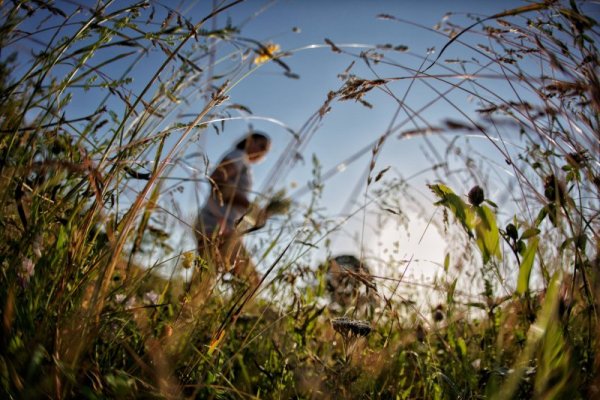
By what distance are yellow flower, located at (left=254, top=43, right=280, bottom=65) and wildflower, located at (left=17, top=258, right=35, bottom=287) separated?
744 millimetres

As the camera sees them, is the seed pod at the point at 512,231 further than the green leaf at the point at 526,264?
Yes

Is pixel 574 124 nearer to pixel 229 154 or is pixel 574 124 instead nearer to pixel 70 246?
pixel 70 246

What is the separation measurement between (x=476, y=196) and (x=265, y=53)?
0.66 meters

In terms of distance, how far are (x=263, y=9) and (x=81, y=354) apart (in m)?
1.02

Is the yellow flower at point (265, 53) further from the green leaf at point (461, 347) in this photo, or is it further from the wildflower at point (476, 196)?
the green leaf at point (461, 347)

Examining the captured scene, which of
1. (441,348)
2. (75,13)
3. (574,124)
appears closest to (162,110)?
(75,13)

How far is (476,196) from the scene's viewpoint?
3.28ft

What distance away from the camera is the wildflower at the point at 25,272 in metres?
0.82

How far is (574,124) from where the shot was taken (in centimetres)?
90

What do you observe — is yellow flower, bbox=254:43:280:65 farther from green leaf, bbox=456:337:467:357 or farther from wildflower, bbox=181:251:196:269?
green leaf, bbox=456:337:467:357

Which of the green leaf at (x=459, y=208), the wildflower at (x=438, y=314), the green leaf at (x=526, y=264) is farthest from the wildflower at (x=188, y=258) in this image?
the wildflower at (x=438, y=314)

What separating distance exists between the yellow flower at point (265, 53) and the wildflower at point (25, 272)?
744 millimetres

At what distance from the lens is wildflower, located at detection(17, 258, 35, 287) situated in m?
0.82

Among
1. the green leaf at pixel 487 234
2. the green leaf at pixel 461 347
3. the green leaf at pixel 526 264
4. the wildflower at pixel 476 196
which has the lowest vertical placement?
the green leaf at pixel 461 347
